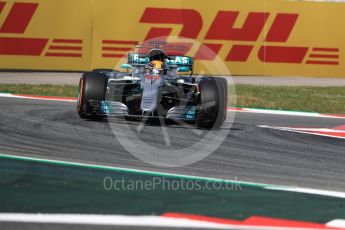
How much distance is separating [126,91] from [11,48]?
8.05 meters

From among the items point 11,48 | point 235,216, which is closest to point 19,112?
point 235,216

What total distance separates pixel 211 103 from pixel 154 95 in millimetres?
731

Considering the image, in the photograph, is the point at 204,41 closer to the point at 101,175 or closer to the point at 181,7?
the point at 181,7

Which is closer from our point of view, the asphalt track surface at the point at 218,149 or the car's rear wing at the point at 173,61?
the asphalt track surface at the point at 218,149

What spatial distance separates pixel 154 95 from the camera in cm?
970

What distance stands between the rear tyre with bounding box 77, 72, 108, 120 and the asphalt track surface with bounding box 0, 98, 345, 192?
0.17 meters

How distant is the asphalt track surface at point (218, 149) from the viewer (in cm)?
687

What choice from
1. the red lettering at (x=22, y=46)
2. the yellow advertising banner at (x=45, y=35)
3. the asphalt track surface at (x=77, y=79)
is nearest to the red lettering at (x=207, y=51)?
the asphalt track surface at (x=77, y=79)

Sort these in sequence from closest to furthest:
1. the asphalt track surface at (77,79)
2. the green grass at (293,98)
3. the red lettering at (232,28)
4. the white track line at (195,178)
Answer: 1. the white track line at (195,178)
2. the green grass at (293,98)
3. the asphalt track surface at (77,79)
4. the red lettering at (232,28)

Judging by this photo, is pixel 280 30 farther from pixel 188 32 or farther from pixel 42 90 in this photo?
pixel 42 90

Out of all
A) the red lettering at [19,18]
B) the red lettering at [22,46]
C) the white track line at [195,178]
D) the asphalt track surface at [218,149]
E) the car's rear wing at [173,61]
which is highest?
the red lettering at [19,18]

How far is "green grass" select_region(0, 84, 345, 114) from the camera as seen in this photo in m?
14.0

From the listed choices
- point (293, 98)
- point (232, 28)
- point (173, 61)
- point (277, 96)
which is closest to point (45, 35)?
point (232, 28)

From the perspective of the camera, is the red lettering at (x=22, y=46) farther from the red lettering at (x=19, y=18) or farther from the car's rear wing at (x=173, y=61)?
the car's rear wing at (x=173, y=61)
